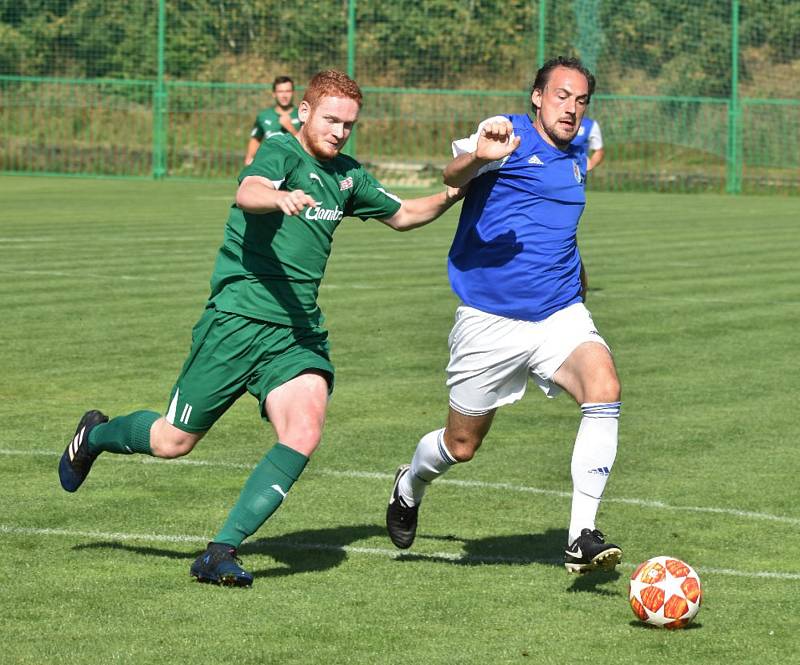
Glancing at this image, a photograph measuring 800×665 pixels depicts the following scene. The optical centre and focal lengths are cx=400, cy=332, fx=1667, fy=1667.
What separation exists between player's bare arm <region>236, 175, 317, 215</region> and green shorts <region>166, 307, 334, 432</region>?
54 cm

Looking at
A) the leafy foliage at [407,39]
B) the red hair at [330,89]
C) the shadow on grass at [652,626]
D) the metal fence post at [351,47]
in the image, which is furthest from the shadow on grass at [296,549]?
the leafy foliage at [407,39]

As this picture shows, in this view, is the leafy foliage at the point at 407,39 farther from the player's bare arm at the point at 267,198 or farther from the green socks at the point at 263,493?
the green socks at the point at 263,493

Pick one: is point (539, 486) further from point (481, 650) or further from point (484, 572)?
point (481, 650)

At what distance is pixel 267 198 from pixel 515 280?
4.40 feet

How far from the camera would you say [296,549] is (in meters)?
7.33

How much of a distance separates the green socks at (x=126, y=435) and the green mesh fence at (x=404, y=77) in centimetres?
3722

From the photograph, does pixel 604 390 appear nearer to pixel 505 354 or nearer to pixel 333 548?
pixel 505 354

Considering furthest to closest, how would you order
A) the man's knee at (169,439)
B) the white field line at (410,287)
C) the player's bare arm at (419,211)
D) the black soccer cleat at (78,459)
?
the white field line at (410,287) → the black soccer cleat at (78,459) → the player's bare arm at (419,211) → the man's knee at (169,439)

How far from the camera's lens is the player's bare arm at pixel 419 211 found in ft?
24.6

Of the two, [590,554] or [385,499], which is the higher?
[590,554]

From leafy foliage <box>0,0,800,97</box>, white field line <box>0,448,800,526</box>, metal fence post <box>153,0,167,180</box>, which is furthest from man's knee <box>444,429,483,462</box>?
metal fence post <box>153,0,167,180</box>

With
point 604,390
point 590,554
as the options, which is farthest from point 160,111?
point 590,554

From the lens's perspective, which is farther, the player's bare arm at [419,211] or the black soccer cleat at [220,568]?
the player's bare arm at [419,211]

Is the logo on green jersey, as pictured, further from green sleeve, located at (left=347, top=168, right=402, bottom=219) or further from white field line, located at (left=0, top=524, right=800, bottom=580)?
white field line, located at (left=0, top=524, right=800, bottom=580)
